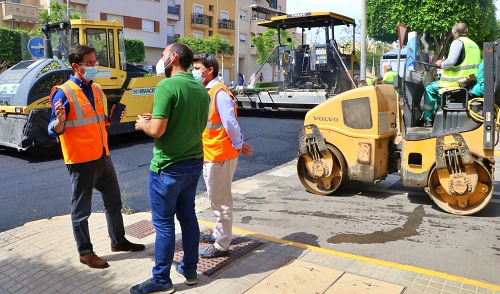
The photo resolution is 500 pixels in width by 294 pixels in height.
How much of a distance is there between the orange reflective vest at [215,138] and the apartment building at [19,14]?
2951 cm

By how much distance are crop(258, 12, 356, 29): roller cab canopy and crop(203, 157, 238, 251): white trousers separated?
1032 cm

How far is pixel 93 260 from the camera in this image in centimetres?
381

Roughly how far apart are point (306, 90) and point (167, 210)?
1111cm

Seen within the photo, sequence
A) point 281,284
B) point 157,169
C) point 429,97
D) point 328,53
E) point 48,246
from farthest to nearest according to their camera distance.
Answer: point 328,53 → point 429,97 → point 48,246 → point 281,284 → point 157,169

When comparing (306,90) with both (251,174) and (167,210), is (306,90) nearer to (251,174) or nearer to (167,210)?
(251,174)

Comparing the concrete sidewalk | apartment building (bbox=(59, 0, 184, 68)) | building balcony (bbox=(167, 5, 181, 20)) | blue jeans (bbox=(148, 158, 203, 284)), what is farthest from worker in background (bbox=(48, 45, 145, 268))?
building balcony (bbox=(167, 5, 181, 20))

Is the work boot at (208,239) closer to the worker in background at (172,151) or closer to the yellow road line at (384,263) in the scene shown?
the yellow road line at (384,263)

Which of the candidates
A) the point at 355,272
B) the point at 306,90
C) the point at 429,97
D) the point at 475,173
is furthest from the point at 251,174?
the point at 306,90

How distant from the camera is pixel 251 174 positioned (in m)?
7.87

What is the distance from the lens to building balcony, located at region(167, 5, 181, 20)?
39700 millimetres

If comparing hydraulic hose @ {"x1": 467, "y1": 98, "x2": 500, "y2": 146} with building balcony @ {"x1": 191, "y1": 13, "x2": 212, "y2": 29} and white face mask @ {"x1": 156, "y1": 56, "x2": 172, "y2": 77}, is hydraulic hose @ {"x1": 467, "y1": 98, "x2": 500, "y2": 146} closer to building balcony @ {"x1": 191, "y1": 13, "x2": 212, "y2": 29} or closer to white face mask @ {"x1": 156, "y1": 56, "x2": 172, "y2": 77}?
white face mask @ {"x1": 156, "y1": 56, "x2": 172, "y2": 77}

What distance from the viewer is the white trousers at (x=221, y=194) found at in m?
3.88

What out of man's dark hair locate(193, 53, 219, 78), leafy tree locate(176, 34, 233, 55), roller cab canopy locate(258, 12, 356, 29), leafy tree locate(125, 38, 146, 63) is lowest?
man's dark hair locate(193, 53, 219, 78)

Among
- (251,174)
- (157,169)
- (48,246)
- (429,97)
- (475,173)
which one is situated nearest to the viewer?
(157,169)
